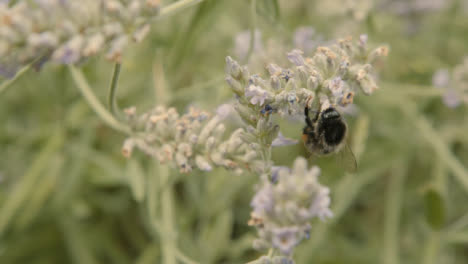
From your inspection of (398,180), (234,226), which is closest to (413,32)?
(398,180)

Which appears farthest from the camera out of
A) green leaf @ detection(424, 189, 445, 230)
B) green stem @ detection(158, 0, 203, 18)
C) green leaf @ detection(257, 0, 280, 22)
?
green leaf @ detection(424, 189, 445, 230)

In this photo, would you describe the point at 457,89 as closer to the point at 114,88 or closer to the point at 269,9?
the point at 269,9

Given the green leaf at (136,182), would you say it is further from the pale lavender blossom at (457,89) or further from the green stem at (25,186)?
the pale lavender blossom at (457,89)

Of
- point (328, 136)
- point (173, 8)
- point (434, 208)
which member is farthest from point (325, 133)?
point (434, 208)

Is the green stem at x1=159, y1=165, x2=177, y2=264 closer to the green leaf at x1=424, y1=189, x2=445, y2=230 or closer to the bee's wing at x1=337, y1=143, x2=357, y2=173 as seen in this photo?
the bee's wing at x1=337, y1=143, x2=357, y2=173

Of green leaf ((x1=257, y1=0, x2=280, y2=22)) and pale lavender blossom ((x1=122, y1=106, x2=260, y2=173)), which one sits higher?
green leaf ((x1=257, y1=0, x2=280, y2=22))

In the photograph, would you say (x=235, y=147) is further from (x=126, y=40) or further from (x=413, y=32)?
(x=413, y=32)

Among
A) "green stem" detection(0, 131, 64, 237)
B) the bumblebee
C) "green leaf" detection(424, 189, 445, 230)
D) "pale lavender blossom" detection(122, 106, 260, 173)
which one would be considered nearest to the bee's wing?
the bumblebee
